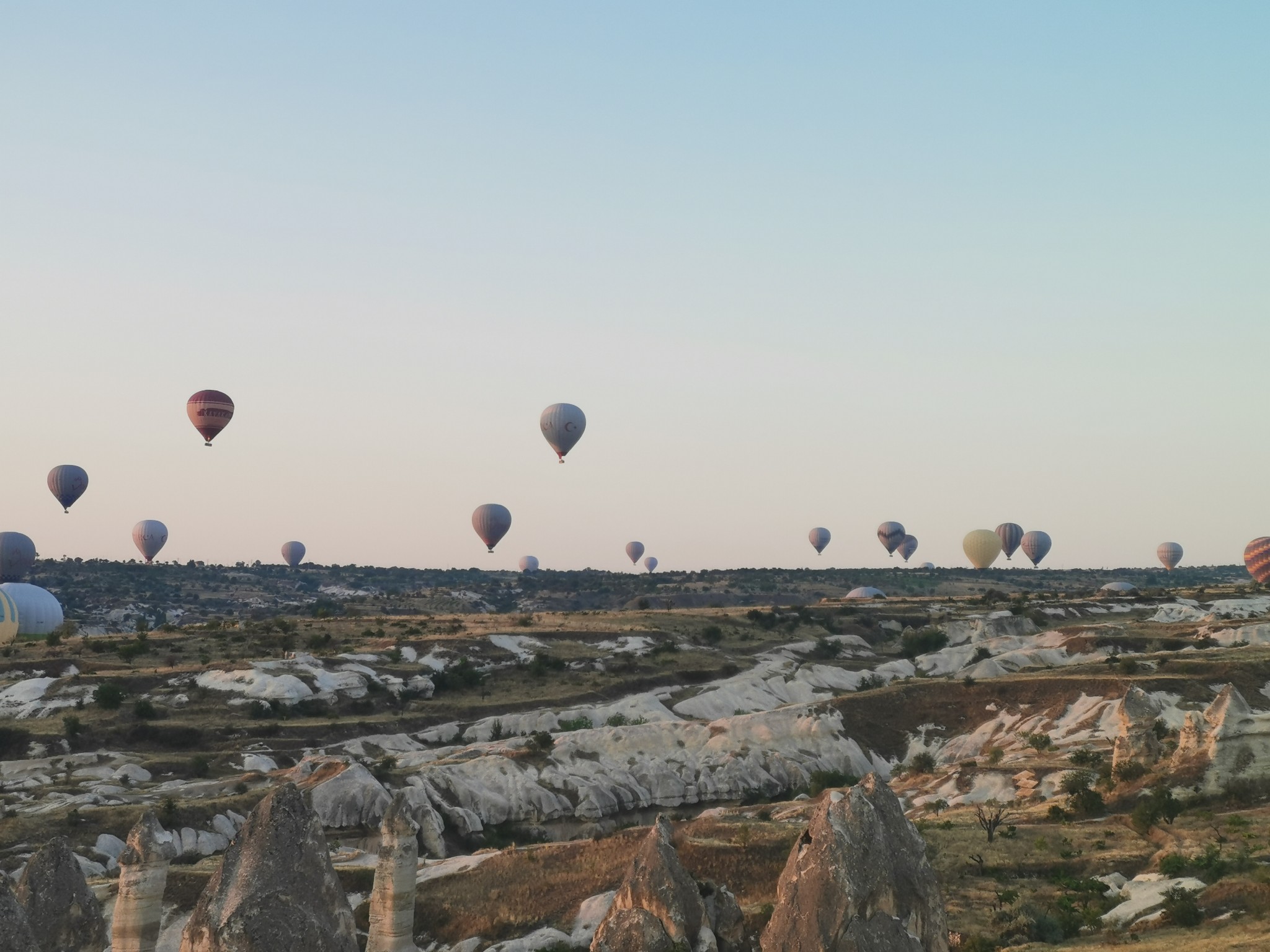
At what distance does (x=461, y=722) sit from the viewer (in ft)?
287

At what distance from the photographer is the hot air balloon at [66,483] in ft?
461

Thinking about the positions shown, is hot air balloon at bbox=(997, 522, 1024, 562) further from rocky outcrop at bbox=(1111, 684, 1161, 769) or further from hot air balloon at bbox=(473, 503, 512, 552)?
rocky outcrop at bbox=(1111, 684, 1161, 769)

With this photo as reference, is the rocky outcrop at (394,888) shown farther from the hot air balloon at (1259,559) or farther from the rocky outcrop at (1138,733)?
the hot air balloon at (1259,559)

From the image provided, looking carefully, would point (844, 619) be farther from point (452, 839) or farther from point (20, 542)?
point (20, 542)

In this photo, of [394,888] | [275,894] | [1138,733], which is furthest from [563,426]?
[275,894]

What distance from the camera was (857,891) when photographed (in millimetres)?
24172

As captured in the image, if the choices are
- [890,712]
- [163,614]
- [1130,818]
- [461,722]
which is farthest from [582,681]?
[163,614]

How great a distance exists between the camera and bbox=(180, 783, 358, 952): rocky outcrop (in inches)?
720

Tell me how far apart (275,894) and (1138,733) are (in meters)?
46.5

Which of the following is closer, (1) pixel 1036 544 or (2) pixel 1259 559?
(2) pixel 1259 559

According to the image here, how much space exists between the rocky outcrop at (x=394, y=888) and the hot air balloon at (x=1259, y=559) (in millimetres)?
135618

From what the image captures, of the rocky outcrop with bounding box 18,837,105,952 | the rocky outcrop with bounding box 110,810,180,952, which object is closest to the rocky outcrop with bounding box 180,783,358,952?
the rocky outcrop with bounding box 18,837,105,952

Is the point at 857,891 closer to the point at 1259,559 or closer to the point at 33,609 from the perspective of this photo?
the point at 33,609

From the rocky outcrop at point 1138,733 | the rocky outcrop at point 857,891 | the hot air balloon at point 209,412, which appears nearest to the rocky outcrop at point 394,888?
the rocky outcrop at point 857,891
